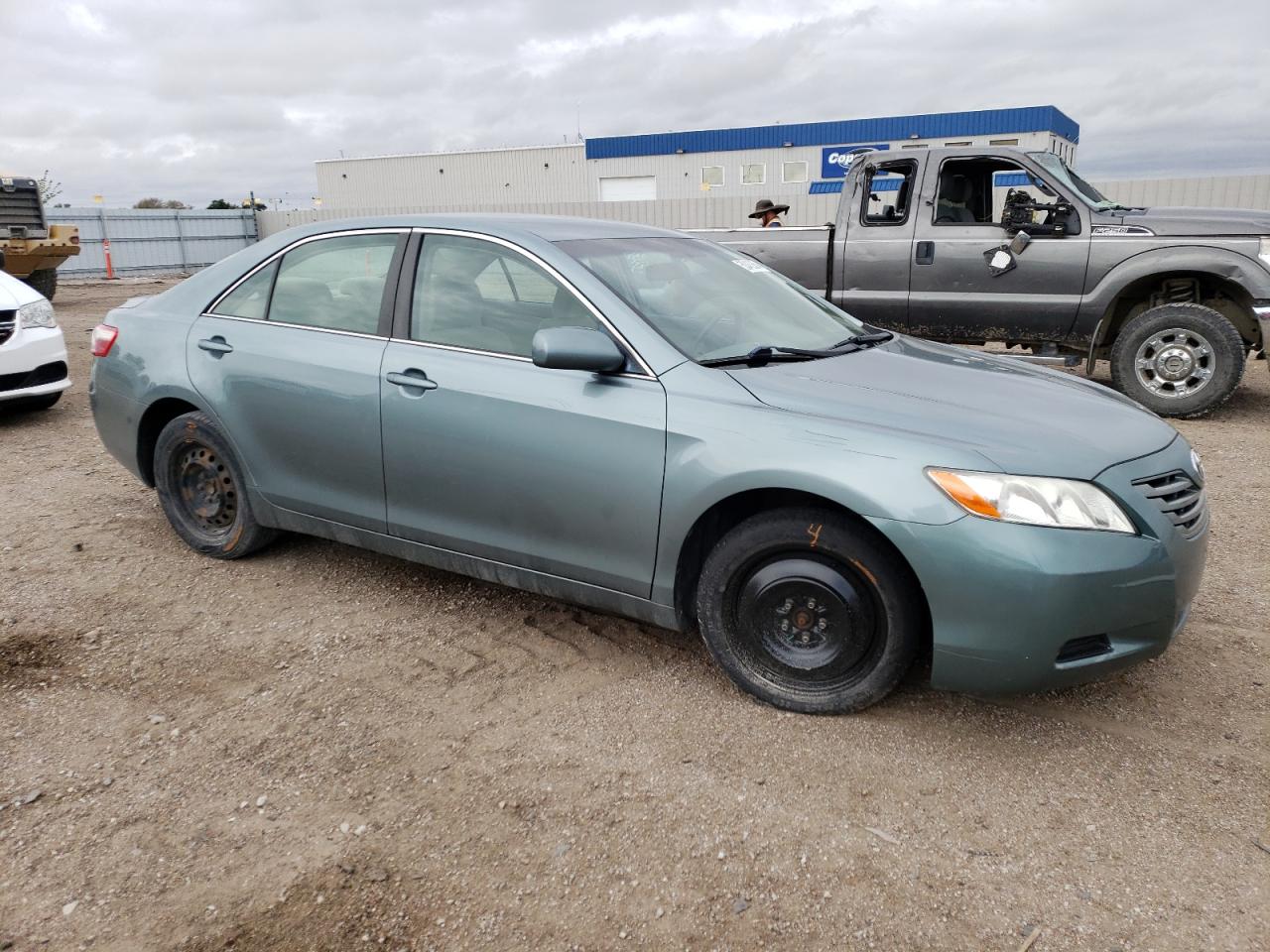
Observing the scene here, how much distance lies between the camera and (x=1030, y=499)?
2658 mm

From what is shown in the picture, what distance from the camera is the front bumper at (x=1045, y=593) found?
2.62 meters

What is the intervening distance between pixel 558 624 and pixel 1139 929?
2.20 metres

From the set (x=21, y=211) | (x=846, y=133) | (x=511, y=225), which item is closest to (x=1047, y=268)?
(x=511, y=225)

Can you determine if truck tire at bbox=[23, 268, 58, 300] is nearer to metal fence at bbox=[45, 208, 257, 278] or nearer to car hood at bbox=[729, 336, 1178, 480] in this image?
metal fence at bbox=[45, 208, 257, 278]

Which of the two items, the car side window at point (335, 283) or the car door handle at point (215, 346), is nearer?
the car side window at point (335, 283)

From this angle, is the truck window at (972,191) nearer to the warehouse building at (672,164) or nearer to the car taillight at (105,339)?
the car taillight at (105,339)

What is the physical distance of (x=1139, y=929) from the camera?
7.27 ft

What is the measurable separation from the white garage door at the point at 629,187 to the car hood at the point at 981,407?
1430 inches

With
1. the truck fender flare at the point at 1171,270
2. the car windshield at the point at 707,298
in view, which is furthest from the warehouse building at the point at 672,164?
the car windshield at the point at 707,298

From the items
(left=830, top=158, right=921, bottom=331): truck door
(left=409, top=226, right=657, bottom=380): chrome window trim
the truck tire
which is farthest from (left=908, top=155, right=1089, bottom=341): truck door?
the truck tire

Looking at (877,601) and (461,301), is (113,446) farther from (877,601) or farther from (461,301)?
(877,601)

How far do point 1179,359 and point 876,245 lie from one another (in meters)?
2.53

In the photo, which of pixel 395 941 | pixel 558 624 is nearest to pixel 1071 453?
pixel 558 624

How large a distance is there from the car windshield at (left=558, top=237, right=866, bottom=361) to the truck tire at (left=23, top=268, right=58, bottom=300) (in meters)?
16.8
